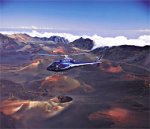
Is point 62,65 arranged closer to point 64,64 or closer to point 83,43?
point 64,64

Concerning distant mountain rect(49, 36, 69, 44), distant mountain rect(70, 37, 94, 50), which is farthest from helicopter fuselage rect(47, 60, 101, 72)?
distant mountain rect(49, 36, 69, 44)

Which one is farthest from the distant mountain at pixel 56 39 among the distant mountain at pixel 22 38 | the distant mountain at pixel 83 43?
the distant mountain at pixel 22 38

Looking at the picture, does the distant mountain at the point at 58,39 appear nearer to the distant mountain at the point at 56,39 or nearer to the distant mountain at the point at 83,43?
the distant mountain at the point at 56,39

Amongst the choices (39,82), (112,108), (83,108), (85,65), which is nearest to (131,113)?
(112,108)

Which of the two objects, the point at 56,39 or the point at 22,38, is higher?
the point at 56,39

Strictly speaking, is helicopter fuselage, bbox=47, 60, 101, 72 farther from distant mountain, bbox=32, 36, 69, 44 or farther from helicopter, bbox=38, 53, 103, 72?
distant mountain, bbox=32, 36, 69, 44

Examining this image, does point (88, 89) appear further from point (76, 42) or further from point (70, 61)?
point (76, 42)

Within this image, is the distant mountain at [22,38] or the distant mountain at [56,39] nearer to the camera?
the distant mountain at [56,39]

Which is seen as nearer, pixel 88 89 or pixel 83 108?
pixel 83 108

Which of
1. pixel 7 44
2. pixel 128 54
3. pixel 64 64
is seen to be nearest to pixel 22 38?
pixel 7 44
